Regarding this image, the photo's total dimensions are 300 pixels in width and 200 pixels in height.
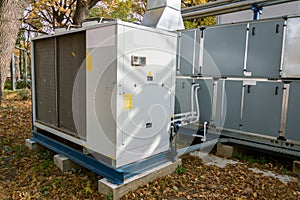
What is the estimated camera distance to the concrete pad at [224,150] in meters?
3.64

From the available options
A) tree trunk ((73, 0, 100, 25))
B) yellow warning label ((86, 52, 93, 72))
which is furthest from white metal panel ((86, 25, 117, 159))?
tree trunk ((73, 0, 100, 25))

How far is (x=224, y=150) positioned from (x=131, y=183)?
1.91m

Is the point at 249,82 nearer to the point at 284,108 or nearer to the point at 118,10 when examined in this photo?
the point at 284,108

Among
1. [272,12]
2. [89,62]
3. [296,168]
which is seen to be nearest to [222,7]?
[272,12]

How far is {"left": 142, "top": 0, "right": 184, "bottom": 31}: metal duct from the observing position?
323 cm

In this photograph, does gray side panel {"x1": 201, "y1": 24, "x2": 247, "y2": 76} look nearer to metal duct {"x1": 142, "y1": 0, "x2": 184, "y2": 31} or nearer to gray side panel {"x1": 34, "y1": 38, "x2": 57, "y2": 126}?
metal duct {"x1": 142, "y1": 0, "x2": 184, "y2": 31}

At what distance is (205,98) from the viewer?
3988mm

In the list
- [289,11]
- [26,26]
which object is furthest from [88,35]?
[26,26]

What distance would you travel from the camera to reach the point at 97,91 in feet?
7.86

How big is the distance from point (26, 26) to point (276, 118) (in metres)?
14.4

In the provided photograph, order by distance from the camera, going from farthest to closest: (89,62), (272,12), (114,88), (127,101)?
(272,12) → (89,62) → (127,101) → (114,88)

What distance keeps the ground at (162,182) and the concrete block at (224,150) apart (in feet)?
0.54

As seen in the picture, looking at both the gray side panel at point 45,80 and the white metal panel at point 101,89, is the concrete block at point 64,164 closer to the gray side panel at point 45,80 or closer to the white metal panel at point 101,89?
the gray side panel at point 45,80

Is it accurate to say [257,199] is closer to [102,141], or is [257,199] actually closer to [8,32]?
[102,141]
